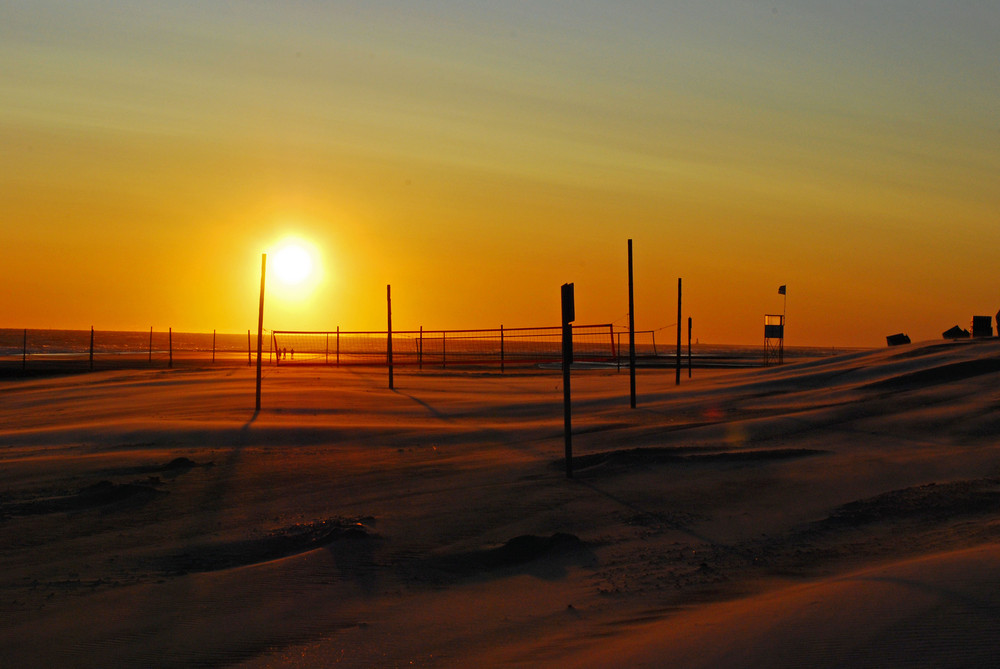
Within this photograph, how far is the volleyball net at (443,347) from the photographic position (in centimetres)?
3372

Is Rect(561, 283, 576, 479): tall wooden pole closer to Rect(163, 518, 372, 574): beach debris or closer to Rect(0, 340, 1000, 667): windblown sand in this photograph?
Rect(0, 340, 1000, 667): windblown sand

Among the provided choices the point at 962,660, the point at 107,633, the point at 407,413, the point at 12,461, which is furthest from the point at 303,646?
the point at 407,413

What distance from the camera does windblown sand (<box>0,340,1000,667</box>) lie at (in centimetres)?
456

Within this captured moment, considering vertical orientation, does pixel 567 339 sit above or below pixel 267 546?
above

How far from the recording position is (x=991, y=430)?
→ 10164mm

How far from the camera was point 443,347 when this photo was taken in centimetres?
4141

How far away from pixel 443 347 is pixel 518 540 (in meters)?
34.7

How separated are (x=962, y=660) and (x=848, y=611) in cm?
71

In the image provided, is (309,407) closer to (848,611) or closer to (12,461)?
(12,461)

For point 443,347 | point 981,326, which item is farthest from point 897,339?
point 443,347

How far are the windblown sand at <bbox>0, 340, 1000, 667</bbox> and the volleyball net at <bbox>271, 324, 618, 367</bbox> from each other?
12.0 meters

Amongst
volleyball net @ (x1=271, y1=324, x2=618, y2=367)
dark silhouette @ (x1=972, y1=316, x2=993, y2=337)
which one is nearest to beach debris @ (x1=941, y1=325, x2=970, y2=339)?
dark silhouette @ (x1=972, y1=316, x2=993, y2=337)

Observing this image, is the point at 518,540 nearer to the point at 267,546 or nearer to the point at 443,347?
the point at 267,546

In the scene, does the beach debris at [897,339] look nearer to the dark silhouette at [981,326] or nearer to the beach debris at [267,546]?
the dark silhouette at [981,326]
